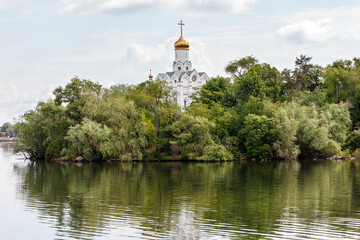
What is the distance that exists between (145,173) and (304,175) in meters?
13.7

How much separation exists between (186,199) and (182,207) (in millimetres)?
2620

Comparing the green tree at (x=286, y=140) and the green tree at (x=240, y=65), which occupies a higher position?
the green tree at (x=240, y=65)

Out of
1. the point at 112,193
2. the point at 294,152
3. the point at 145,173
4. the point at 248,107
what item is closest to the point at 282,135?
the point at 294,152

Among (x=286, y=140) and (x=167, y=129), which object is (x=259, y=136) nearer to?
(x=286, y=140)

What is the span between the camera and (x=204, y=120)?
60.2 metres

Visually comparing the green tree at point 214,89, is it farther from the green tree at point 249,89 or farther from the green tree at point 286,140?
the green tree at point 286,140

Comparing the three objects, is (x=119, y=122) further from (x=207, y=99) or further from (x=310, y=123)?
(x=310, y=123)

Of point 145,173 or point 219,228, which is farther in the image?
point 145,173

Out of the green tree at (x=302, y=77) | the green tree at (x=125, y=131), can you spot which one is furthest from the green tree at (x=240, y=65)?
the green tree at (x=125, y=131)

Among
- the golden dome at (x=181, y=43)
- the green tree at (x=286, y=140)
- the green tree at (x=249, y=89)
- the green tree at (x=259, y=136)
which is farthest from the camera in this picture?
the golden dome at (x=181, y=43)

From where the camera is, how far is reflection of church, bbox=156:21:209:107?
103062 mm

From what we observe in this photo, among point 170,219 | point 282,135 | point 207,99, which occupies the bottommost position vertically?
point 170,219

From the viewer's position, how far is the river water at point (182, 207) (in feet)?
61.4

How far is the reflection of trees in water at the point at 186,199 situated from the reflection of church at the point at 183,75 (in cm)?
6182
